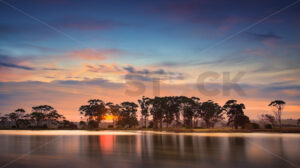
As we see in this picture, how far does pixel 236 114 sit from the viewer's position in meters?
84.4

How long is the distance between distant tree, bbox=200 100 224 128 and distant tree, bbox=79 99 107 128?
41.3 metres

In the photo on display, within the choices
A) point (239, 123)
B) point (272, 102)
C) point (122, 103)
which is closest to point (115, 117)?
point (122, 103)

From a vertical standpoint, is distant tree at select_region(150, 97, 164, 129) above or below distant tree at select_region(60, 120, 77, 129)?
above

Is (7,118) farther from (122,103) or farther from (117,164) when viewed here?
(117,164)

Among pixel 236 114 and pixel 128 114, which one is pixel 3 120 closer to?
pixel 128 114

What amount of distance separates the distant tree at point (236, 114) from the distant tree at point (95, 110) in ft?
168

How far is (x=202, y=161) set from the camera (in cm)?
1487

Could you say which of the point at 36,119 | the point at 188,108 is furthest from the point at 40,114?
the point at 188,108

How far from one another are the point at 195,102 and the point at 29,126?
71.8 metres

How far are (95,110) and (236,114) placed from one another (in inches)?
2306

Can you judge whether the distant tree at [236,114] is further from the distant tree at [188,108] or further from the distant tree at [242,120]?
the distant tree at [188,108]

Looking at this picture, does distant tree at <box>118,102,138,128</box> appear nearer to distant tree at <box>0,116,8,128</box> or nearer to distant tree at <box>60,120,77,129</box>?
distant tree at <box>60,120,77,129</box>

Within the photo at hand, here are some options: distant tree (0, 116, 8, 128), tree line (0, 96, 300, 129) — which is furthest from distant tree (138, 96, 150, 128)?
distant tree (0, 116, 8, 128)

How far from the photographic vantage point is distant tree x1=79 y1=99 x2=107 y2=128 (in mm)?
111431
